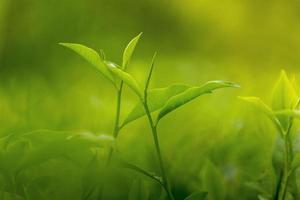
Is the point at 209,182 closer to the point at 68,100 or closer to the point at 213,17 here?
the point at 68,100

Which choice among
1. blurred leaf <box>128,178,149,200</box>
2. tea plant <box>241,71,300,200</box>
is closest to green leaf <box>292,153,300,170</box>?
tea plant <box>241,71,300,200</box>

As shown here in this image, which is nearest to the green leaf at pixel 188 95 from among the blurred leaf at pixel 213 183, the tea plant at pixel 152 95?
the tea plant at pixel 152 95

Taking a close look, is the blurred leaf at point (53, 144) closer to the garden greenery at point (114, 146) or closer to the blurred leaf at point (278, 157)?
the garden greenery at point (114, 146)

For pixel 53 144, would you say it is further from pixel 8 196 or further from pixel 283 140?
pixel 283 140

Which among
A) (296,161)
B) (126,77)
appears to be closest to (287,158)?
(296,161)

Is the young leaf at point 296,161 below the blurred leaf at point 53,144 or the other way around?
below

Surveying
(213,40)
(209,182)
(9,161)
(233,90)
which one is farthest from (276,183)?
(213,40)
